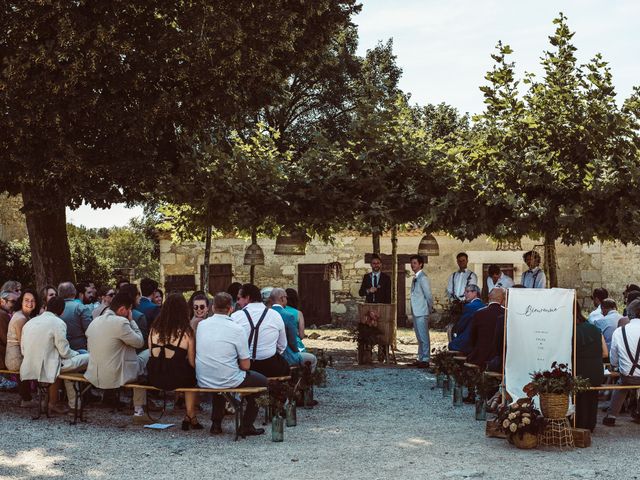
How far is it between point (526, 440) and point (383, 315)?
23.2 feet

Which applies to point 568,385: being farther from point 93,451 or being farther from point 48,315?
point 48,315

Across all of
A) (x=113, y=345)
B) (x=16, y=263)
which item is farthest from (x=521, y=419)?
(x=16, y=263)

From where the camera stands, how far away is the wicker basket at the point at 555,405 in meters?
8.83

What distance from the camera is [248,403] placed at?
932 cm

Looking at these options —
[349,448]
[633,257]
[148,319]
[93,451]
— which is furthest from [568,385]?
[633,257]

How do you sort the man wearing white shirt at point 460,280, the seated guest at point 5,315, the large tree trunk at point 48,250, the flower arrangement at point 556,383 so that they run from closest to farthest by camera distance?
1. the flower arrangement at point 556,383
2. the seated guest at point 5,315
3. the man wearing white shirt at point 460,280
4. the large tree trunk at point 48,250

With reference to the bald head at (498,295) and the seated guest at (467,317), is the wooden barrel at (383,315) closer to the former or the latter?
the seated guest at (467,317)

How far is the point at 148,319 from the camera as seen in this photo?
11680mm

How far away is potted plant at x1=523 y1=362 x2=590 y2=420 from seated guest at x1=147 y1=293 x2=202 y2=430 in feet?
11.7

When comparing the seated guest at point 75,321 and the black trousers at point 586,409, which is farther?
the seated guest at point 75,321

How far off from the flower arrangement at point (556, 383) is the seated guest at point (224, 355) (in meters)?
2.88

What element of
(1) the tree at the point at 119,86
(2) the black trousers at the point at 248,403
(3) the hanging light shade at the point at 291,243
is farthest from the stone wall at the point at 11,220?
(2) the black trousers at the point at 248,403

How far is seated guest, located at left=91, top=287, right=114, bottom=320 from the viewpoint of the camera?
440 inches

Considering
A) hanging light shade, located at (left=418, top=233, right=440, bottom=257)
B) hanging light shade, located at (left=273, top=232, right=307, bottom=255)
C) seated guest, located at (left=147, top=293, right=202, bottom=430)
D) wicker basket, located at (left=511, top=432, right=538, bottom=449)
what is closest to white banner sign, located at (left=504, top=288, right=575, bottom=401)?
wicker basket, located at (left=511, top=432, right=538, bottom=449)
